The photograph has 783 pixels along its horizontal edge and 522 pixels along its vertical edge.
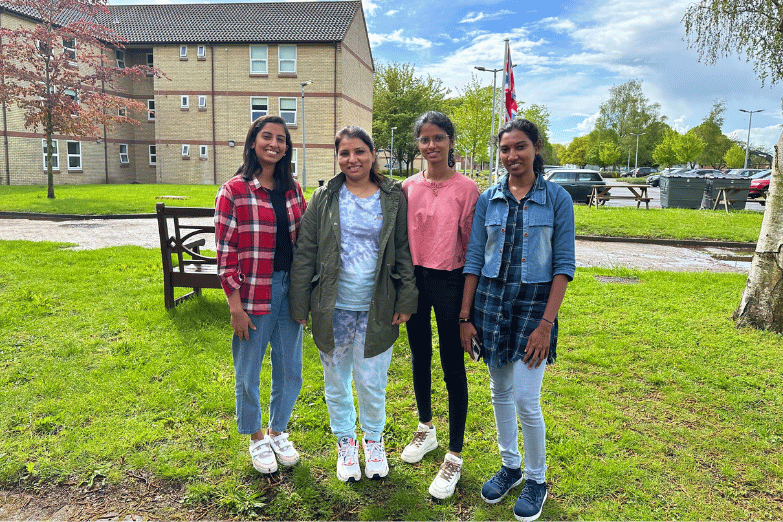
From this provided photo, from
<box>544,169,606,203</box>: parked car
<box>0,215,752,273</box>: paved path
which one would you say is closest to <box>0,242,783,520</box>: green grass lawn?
<box>0,215,752,273</box>: paved path

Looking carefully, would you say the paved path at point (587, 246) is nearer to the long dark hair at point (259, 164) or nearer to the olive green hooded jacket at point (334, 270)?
the olive green hooded jacket at point (334, 270)

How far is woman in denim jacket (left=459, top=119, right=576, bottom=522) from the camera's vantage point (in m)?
2.67

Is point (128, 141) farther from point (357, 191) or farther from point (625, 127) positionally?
point (625, 127)

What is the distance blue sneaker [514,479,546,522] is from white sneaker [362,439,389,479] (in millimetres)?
773

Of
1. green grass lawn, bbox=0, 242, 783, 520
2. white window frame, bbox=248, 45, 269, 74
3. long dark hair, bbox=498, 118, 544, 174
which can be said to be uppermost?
white window frame, bbox=248, 45, 269, 74

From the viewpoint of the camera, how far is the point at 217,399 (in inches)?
155

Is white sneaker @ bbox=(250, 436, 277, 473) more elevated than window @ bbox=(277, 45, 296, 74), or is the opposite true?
window @ bbox=(277, 45, 296, 74)

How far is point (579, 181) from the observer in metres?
22.6

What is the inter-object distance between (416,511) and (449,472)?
315 mm

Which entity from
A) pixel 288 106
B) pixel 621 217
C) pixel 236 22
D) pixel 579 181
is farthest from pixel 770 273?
pixel 236 22

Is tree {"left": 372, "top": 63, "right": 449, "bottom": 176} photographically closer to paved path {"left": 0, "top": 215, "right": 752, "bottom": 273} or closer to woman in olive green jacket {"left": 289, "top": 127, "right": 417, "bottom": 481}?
paved path {"left": 0, "top": 215, "right": 752, "bottom": 273}

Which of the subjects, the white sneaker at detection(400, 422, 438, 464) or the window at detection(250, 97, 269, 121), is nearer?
the white sneaker at detection(400, 422, 438, 464)

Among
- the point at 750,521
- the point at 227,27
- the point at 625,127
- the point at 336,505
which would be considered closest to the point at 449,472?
the point at 336,505

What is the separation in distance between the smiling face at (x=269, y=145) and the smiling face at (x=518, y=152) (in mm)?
1272
